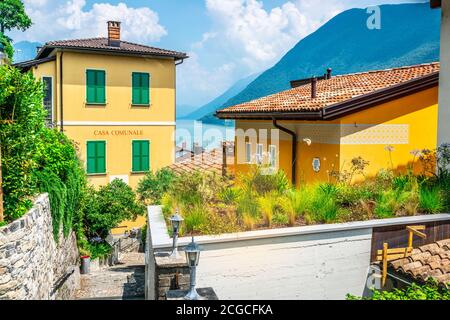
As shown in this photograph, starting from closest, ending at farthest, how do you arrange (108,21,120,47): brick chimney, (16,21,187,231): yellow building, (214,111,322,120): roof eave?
(214,111,322,120): roof eave < (16,21,187,231): yellow building < (108,21,120,47): brick chimney

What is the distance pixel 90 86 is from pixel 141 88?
1.97 metres

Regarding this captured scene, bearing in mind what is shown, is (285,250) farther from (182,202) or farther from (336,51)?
(336,51)

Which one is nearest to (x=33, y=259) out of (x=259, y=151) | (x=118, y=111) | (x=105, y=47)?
(x=259, y=151)

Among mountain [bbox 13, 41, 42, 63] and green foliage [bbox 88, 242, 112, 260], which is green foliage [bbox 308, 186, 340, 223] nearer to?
mountain [bbox 13, 41, 42, 63]

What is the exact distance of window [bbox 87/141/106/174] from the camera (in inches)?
621

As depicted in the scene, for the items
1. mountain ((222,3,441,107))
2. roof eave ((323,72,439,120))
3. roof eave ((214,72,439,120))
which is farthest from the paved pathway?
mountain ((222,3,441,107))

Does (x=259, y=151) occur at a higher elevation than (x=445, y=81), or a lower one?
lower

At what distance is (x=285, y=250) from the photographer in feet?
21.2

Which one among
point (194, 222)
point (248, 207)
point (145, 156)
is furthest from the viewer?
point (145, 156)

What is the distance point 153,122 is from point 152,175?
2.71 meters

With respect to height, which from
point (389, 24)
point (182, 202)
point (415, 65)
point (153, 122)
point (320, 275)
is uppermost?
point (389, 24)

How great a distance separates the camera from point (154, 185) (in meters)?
15.8

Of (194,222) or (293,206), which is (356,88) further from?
(194,222)
